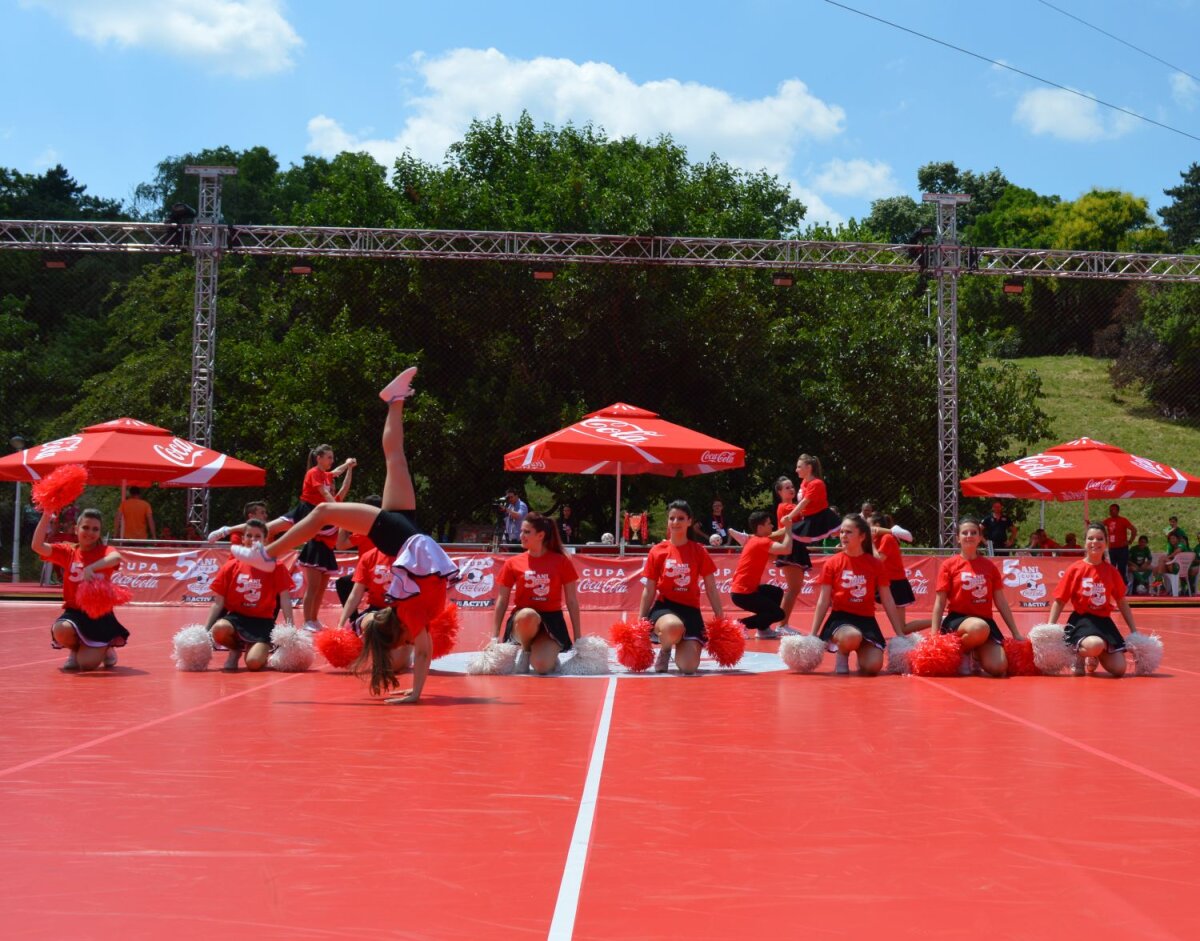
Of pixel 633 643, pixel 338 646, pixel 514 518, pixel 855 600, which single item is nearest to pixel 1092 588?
pixel 855 600

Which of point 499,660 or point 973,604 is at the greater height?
point 973,604

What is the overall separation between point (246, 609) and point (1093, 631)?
22.9 feet

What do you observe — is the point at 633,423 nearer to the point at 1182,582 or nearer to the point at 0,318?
the point at 1182,582

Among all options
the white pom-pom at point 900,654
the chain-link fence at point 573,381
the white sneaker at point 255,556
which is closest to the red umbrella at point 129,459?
the chain-link fence at point 573,381

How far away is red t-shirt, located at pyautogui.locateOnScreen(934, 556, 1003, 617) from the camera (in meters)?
10.2

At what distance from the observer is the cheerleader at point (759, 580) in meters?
12.1

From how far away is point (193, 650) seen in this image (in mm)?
9984

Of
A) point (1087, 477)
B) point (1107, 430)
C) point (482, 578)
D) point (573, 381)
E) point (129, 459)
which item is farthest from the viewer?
point (1107, 430)

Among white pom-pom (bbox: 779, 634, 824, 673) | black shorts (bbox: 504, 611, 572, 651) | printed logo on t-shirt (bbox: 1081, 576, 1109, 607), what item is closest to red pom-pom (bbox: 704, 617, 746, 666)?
white pom-pom (bbox: 779, 634, 824, 673)

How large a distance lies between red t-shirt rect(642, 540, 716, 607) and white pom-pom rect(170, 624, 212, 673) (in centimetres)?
360

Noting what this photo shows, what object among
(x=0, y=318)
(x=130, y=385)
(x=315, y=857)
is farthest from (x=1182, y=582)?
(x=0, y=318)

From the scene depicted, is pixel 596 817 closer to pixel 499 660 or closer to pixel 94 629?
pixel 499 660

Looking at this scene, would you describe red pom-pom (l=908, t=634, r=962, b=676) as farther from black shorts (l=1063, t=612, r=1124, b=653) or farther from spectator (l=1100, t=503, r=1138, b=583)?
spectator (l=1100, t=503, r=1138, b=583)

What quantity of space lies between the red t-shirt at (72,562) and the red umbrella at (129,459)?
29.4 feet
